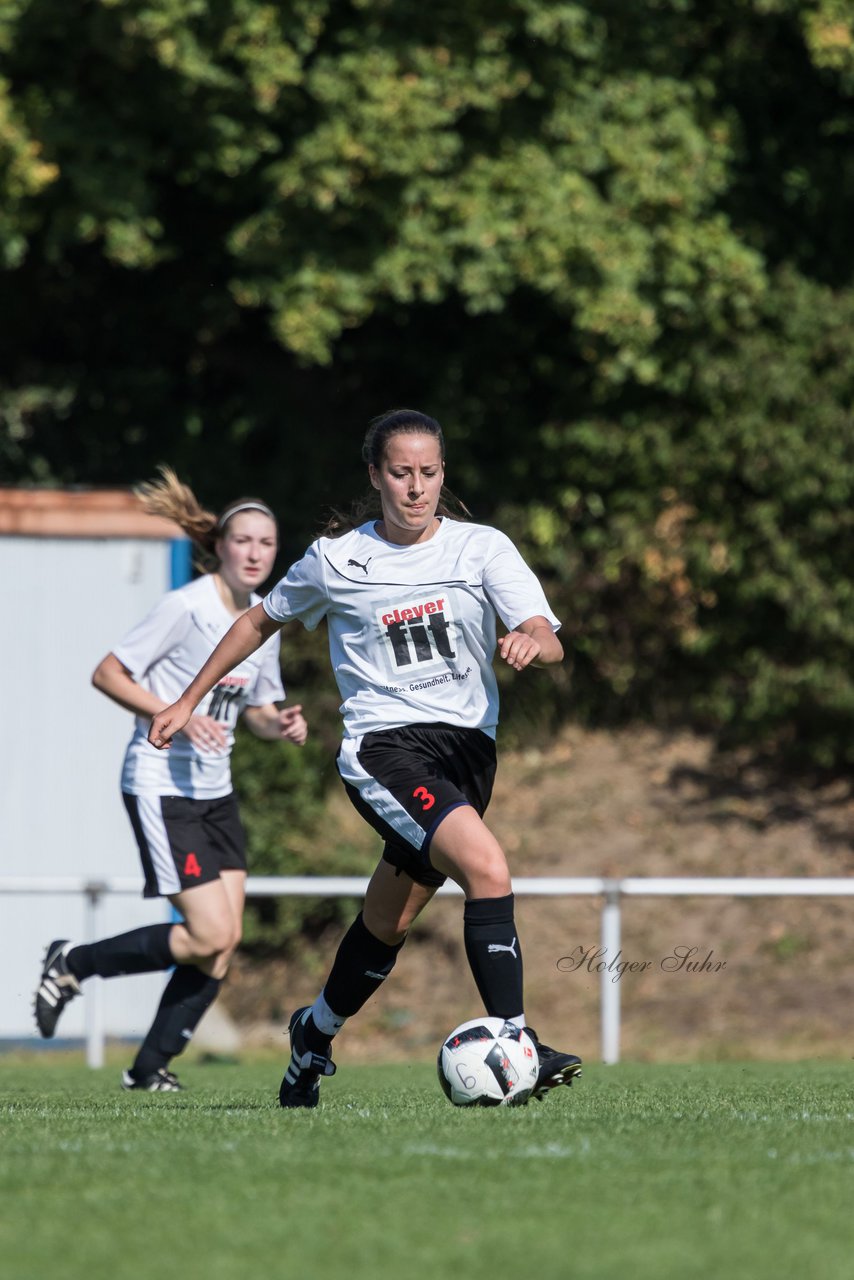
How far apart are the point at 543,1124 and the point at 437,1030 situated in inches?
352

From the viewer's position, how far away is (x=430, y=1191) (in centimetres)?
381

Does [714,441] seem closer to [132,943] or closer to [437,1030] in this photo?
[437,1030]

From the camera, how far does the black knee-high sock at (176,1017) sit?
7613 mm

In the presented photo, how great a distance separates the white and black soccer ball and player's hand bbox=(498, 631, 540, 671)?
41.1 inches

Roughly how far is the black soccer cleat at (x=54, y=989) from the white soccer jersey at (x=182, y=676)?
94 cm

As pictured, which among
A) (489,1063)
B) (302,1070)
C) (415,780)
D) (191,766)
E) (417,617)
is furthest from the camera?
(191,766)

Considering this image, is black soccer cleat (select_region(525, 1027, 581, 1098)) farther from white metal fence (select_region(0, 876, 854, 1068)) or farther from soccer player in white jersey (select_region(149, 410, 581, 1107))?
white metal fence (select_region(0, 876, 854, 1068))

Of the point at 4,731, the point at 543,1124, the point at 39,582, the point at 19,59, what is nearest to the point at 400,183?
the point at 19,59

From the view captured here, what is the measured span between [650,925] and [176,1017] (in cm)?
707

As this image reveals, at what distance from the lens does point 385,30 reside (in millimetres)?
12688

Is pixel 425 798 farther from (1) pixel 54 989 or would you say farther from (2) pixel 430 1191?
(1) pixel 54 989

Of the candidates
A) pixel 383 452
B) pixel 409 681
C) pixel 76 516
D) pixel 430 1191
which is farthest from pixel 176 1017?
pixel 76 516

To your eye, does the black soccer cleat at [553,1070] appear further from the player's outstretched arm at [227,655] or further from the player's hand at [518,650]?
the player's outstretched arm at [227,655]

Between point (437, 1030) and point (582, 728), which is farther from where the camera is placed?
point (582, 728)
